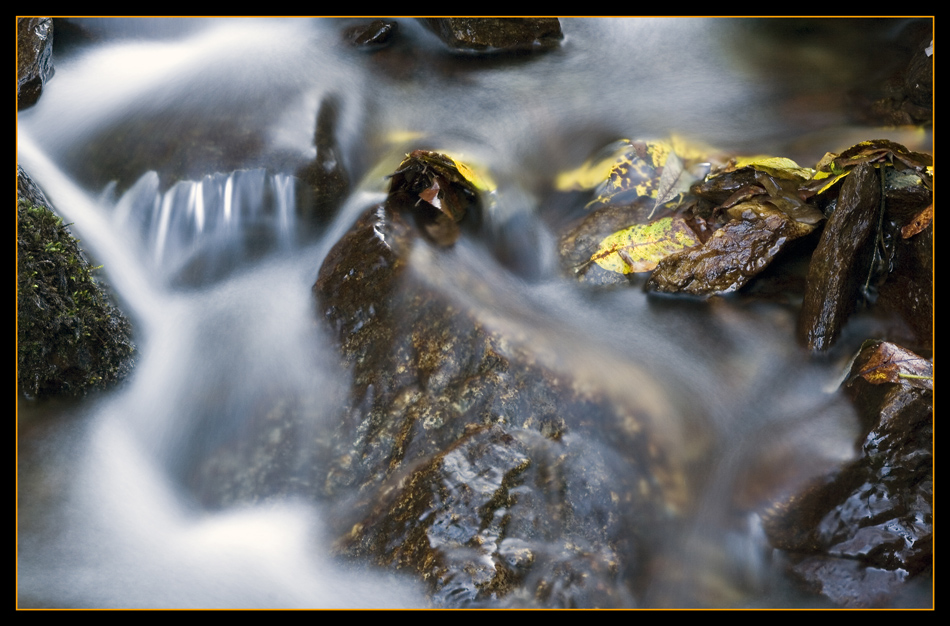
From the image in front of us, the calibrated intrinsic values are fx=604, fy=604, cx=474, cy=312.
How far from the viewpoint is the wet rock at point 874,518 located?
8.86ft

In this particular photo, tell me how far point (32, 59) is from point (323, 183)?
2.95 meters

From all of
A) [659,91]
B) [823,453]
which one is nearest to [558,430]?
[823,453]

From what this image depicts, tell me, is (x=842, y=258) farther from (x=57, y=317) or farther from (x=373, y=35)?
(x=373, y=35)

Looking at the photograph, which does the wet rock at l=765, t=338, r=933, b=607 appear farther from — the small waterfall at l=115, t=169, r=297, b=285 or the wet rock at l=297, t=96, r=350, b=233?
the small waterfall at l=115, t=169, r=297, b=285

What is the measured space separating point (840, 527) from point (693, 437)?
2.42 feet

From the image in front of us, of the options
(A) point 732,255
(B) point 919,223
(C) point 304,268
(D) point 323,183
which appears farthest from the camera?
(D) point 323,183

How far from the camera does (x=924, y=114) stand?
509 cm

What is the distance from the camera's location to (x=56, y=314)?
3.14 metres

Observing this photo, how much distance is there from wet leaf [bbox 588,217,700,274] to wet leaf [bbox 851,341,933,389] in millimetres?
1271

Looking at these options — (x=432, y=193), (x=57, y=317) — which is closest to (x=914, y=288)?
(x=432, y=193)

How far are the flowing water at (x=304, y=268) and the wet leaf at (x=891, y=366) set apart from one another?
219 millimetres

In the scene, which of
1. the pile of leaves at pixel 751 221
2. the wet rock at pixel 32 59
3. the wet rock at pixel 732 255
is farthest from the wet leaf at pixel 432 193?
the wet rock at pixel 32 59

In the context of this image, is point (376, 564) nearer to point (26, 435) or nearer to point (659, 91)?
point (26, 435)

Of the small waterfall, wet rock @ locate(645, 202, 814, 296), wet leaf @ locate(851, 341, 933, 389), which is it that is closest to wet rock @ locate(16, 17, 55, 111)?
the small waterfall
